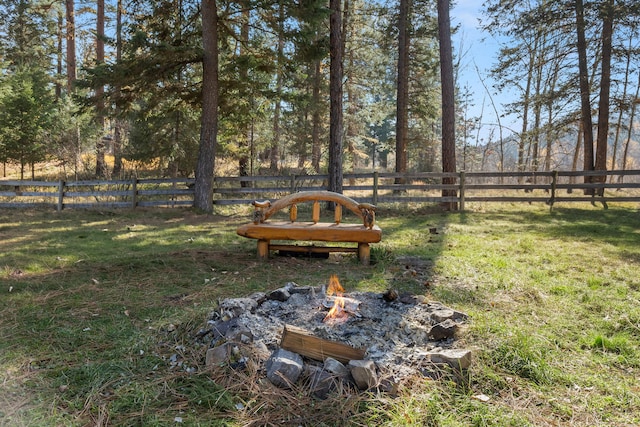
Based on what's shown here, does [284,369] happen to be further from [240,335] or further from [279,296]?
[279,296]

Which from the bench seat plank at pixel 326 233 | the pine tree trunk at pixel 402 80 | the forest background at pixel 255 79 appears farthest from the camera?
the pine tree trunk at pixel 402 80

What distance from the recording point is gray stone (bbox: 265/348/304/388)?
2346 mm

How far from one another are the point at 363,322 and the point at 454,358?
75 cm

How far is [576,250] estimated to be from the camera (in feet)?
20.9

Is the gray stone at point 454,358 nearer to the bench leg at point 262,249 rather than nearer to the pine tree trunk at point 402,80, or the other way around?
the bench leg at point 262,249

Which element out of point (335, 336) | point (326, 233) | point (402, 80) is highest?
point (402, 80)

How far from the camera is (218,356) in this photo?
8.23 feet

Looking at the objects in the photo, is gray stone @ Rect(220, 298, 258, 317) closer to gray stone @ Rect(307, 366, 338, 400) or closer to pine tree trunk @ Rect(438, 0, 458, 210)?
gray stone @ Rect(307, 366, 338, 400)

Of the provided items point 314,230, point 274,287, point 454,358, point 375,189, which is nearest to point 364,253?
point 314,230

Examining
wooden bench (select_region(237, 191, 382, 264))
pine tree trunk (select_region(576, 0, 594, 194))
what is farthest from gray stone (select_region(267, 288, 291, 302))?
pine tree trunk (select_region(576, 0, 594, 194))

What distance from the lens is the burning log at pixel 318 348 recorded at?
2.50m

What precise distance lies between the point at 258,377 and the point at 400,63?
14277 mm

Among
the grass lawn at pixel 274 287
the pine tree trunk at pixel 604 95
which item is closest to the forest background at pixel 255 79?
the pine tree trunk at pixel 604 95

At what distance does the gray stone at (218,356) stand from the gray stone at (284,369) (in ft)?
0.90
